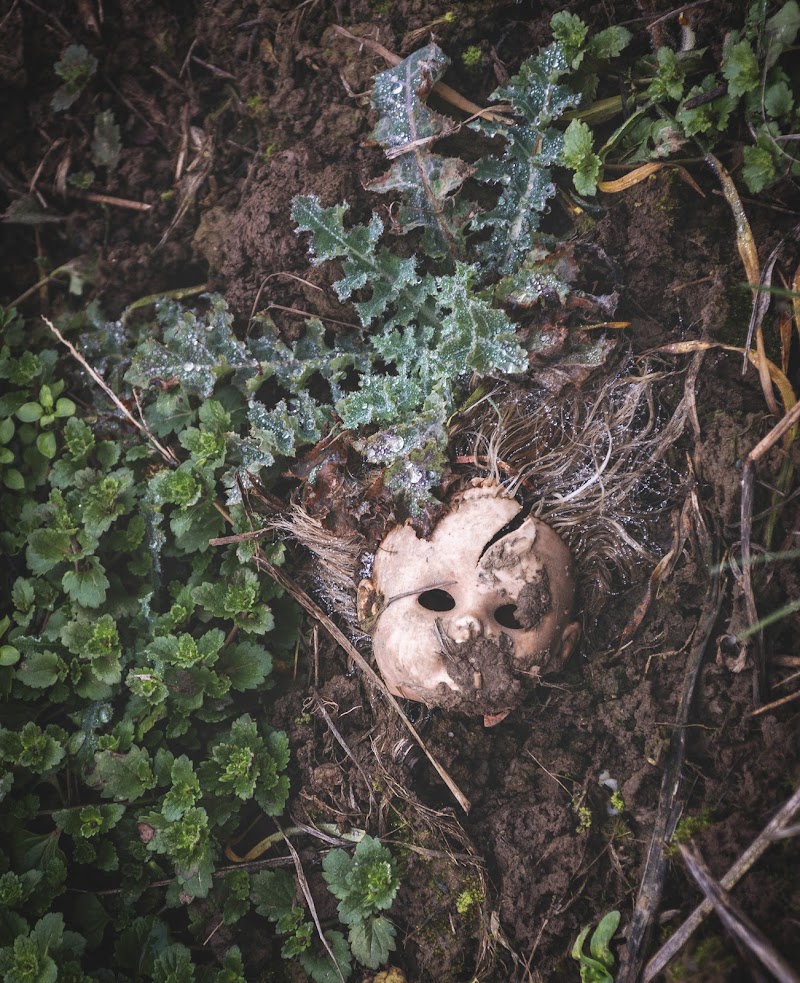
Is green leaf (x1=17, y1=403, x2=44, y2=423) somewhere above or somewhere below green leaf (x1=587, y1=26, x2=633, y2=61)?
below

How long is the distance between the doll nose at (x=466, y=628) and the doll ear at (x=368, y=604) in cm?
34

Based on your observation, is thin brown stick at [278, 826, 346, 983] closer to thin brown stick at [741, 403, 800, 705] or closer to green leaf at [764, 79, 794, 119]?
thin brown stick at [741, 403, 800, 705]

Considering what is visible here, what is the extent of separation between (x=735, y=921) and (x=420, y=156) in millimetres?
2625

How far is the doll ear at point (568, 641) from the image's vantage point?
96.5 inches

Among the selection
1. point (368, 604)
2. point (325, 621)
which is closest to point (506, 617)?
point (368, 604)

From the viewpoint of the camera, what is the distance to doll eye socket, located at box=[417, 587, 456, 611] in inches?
98.4

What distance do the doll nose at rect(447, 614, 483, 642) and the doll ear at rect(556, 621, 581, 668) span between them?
1.03ft

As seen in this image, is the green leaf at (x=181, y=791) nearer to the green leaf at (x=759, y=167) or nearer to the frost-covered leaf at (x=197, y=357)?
the frost-covered leaf at (x=197, y=357)

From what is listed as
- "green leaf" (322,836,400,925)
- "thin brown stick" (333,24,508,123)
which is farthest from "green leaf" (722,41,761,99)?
"green leaf" (322,836,400,925)

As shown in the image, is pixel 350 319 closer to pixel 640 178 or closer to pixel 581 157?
pixel 581 157

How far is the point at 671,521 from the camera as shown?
249 cm

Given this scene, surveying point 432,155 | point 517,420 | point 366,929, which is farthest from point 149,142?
point 366,929

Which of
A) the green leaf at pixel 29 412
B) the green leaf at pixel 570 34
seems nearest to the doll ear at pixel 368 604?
the green leaf at pixel 29 412

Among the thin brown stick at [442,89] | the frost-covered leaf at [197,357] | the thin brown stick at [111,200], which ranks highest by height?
the thin brown stick at [442,89]
